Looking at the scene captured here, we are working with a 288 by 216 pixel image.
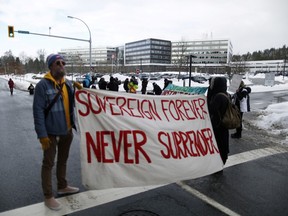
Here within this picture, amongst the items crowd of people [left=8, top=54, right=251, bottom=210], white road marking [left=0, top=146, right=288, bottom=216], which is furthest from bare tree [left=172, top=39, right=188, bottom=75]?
crowd of people [left=8, top=54, right=251, bottom=210]

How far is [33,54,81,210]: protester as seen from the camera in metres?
3.18

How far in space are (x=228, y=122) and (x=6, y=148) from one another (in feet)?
16.0

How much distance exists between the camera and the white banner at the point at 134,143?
10.4 feet

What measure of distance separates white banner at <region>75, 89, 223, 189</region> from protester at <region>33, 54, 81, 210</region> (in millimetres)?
240

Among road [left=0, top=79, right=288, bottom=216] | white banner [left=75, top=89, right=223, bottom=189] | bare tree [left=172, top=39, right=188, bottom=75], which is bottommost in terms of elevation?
road [left=0, top=79, right=288, bottom=216]

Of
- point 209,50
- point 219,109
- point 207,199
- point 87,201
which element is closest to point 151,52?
point 209,50

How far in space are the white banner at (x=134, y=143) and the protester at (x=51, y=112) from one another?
240mm

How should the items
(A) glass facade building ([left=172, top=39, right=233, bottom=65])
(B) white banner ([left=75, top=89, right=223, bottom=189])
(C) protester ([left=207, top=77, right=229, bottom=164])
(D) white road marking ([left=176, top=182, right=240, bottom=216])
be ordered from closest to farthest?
(B) white banner ([left=75, top=89, right=223, bottom=189]) < (D) white road marking ([left=176, top=182, right=240, bottom=216]) < (C) protester ([left=207, top=77, right=229, bottom=164]) < (A) glass facade building ([left=172, top=39, right=233, bottom=65])

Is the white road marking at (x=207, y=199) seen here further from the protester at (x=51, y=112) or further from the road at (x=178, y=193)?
the protester at (x=51, y=112)

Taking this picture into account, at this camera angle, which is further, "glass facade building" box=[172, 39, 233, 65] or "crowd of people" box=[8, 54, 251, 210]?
"glass facade building" box=[172, 39, 233, 65]

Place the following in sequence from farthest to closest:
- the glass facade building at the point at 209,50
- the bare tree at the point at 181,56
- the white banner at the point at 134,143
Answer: the glass facade building at the point at 209,50 → the bare tree at the point at 181,56 → the white banner at the point at 134,143

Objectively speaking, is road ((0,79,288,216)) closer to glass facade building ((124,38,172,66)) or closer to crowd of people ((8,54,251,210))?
crowd of people ((8,54,251,210))

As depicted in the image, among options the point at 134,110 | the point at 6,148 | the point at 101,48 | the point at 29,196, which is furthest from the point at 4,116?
the point at 101,48

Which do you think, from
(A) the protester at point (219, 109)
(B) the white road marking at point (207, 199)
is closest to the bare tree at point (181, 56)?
(A) the protester at point (219, 109)
